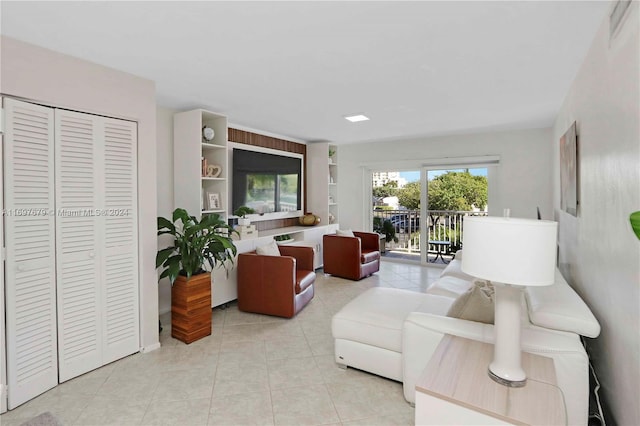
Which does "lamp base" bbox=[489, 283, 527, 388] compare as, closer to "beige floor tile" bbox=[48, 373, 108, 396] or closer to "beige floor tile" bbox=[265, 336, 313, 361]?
"beige floor tile" bbox=[265, 336, 313, 361]

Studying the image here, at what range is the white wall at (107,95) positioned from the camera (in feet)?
6.56

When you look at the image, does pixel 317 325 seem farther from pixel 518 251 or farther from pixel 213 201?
pixel 518 251

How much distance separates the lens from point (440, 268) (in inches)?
221

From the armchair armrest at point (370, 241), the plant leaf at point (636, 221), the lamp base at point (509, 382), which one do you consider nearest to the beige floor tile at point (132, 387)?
the lamp base at point (509, 382)

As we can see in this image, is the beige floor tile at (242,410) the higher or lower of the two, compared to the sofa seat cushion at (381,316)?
lower

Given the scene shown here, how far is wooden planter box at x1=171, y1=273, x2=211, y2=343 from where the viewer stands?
110 inches

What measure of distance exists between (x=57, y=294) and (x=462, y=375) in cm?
256

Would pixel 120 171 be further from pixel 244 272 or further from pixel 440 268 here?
pixel 440 268

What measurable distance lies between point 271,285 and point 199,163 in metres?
1.53

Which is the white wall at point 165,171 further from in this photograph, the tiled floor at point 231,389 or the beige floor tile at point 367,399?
the beige floor tile at point 367,399

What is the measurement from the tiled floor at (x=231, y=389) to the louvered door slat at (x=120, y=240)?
7.9 inches

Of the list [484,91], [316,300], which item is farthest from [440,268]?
[484,91]

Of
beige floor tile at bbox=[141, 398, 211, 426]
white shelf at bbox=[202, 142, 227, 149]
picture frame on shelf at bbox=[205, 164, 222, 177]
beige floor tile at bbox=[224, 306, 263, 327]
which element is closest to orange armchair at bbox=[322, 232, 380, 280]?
beige floor tile at bbox=[224, 306, 263, 327]

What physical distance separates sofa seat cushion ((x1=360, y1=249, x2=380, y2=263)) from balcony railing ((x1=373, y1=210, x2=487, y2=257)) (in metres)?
1.24
